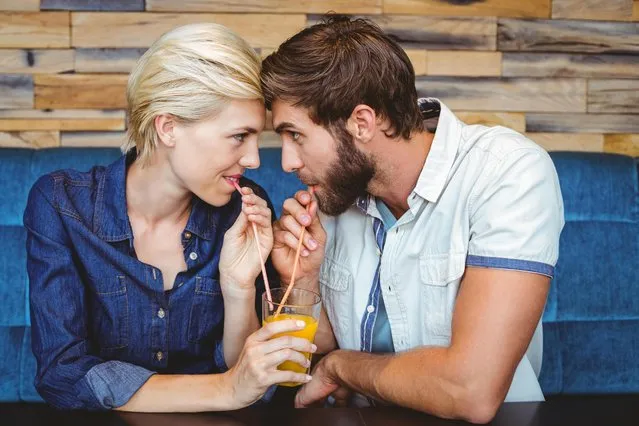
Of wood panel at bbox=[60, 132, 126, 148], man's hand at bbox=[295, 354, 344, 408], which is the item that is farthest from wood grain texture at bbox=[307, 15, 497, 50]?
man's hand at bbox=[295, 354, 344, 408]

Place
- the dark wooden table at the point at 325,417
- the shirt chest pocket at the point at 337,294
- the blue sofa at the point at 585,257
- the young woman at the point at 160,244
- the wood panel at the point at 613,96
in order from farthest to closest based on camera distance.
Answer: the wood panel at the point at 613,96 < the blue sofa at the point at 585,257 < the shirt chest pocket at the point at 337,294 < the young woman at the point at 160,244 < the dark wooden table at the point at 325,417

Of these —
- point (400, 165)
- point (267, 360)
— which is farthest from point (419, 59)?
point (267, 360)

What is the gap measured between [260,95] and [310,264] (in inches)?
17.7

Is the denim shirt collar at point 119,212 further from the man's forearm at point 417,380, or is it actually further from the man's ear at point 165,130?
the man's forearm at point 417,380

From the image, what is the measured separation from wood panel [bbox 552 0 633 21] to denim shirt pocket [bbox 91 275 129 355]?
182cm

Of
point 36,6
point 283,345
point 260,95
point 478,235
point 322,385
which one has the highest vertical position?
point 36,6

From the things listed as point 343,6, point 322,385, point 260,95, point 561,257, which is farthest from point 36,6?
point 561,257

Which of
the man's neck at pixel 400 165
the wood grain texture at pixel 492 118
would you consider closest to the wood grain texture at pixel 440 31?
the wood grain texture at pixel 492 118

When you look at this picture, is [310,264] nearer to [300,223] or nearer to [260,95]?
[300,223]

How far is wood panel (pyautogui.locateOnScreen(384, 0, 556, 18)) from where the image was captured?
2.71 m

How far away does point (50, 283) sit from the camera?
5.76ft

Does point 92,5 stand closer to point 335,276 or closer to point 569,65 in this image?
point 335,276

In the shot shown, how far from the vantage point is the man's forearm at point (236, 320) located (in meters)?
1.89

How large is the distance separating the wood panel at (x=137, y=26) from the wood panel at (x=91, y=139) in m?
0.30
